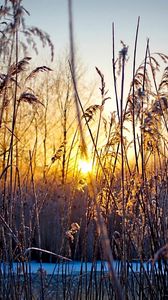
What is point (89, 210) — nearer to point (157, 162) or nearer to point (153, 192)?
point (153, 192)

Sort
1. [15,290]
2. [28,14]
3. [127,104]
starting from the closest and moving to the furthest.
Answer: [28,14] → [15,290] → [127,104]

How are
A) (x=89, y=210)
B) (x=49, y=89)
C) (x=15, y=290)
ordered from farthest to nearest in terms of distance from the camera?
(x=49, y=89), (x=89, y=210), (x=15, y=290)

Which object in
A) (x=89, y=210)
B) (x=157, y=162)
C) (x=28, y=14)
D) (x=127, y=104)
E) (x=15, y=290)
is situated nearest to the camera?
(x=28, y=14)

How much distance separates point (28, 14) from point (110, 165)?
132 cm

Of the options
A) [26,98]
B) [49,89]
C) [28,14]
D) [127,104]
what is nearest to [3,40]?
[28,14]

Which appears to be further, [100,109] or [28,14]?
[100,109]

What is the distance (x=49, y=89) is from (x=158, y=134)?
46.1 feet

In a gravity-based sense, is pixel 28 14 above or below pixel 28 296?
above

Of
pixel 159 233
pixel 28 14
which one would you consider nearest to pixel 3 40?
pixel 28 14

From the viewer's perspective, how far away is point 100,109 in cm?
296

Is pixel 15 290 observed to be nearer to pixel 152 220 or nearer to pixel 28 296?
pixel 28 296

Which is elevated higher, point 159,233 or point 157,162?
point 157,162

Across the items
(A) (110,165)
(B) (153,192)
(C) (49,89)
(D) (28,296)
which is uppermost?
(C) (49,89)

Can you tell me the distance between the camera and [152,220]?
2.61 meters
